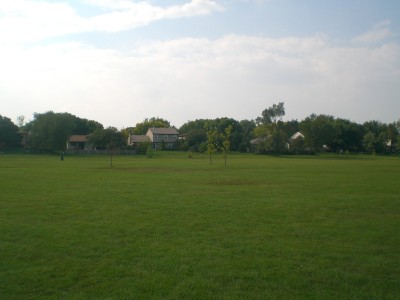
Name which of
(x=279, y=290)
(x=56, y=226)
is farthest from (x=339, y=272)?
(x=56, y=226)

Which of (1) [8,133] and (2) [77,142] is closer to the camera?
(1) [8,133]

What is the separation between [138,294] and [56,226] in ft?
20.0

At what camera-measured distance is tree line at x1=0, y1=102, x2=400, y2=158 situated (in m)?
93.4

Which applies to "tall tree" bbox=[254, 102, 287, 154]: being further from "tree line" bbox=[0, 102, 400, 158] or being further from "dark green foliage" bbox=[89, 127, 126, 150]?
"dark green foliage" bbox=[89, 127, 126, 150]

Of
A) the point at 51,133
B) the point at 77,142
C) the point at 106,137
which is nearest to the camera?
the point at 51,133

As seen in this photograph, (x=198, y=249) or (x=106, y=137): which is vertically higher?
(x=106, y=137)

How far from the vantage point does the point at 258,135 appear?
347 feet

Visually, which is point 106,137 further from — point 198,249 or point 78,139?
point 198,249

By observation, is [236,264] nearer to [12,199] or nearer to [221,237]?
[221,237]

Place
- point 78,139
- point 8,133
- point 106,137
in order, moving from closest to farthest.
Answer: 1. point 8,133
2. point 106,137
3. point 78,139

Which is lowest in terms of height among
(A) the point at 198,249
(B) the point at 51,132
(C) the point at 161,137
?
(A) the point at 198,249

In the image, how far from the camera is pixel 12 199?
17344mm

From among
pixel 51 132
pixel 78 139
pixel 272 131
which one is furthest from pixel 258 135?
pixel 78 139

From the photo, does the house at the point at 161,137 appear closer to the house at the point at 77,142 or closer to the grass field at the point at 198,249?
the house at the point at 77,142
